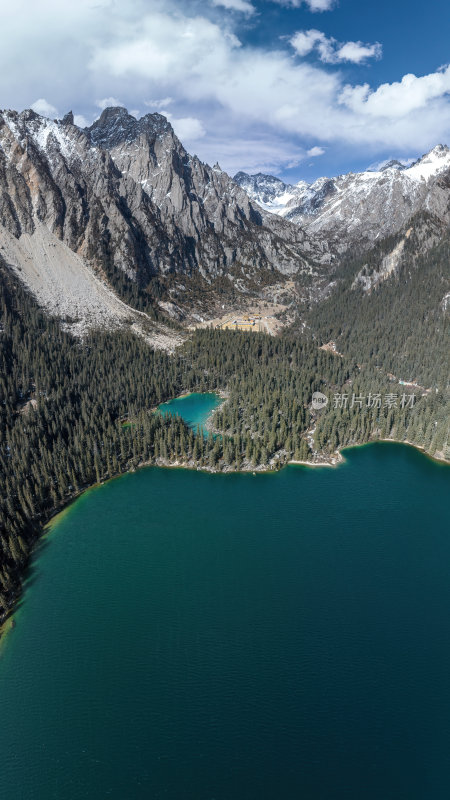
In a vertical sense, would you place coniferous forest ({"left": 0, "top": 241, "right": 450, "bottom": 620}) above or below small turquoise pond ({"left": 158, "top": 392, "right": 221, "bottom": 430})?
above

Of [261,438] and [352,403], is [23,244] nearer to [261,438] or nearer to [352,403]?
[261,438]

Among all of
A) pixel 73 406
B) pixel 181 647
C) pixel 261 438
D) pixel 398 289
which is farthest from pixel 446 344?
pixel 181 647

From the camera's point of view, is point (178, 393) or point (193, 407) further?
point (178, 393)

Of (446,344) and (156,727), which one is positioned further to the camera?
(446,344)

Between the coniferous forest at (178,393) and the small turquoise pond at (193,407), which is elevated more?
the coniferous forest at (178,393)

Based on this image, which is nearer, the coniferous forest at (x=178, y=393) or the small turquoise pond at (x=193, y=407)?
the coniferous forest at (x=178, y=393)
